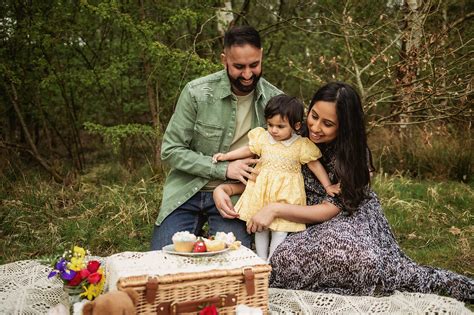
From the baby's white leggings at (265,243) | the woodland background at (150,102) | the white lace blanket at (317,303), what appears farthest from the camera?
the woodland background at (150,102)

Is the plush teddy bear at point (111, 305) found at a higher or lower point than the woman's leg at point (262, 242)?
higher

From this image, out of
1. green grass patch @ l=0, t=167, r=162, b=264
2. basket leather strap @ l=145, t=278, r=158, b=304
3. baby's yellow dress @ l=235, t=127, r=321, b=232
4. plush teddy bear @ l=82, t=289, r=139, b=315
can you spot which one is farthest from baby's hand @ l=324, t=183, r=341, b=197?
green grass patch @ l=0, t=167, r=162, b=264

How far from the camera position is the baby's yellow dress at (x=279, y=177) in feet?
11.5

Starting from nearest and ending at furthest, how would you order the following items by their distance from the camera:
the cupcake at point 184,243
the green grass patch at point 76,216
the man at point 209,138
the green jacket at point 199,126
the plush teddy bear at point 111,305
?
1. the plush teddy bear at point 111,305
2. the cupcake at point 184,243
3. the man at point 209,138
4. the green jacket at point 199,126
5. the green grass patch at point 76,216

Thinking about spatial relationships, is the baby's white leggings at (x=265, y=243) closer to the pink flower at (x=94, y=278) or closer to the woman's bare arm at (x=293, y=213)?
the woman's bare arm at (x=293, y=213)

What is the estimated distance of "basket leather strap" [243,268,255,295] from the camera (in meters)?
2.79

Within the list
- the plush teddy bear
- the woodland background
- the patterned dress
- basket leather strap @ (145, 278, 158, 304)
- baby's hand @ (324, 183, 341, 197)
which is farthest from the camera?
the woodland background

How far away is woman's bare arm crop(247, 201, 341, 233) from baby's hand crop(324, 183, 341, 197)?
7 cm

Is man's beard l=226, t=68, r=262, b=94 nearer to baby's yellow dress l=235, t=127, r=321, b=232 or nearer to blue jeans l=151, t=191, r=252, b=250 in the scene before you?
baby's yellow dress l=235, t=127, r=321, b=232

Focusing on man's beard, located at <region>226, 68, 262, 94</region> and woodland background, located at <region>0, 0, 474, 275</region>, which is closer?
man's beard, located at <region>226, 68, 262, 94</region>

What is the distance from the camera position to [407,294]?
3.35 meters

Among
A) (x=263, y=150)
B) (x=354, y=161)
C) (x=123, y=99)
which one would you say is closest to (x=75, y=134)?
(x=123, y=99)

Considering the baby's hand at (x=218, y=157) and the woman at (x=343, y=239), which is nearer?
the woman at (x=343, y=239)

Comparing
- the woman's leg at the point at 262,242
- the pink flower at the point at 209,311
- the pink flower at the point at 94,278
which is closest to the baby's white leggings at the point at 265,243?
the woman's leg at the point at 262,242
